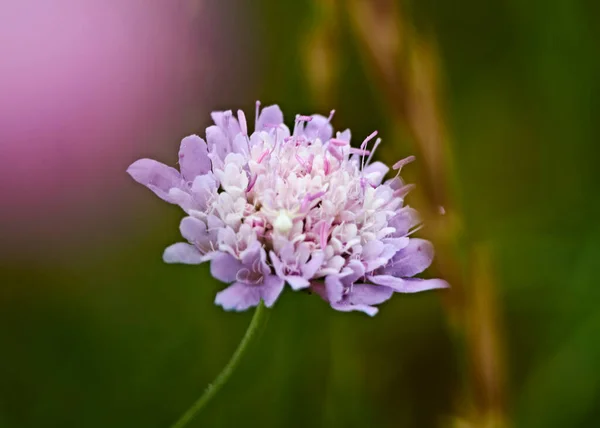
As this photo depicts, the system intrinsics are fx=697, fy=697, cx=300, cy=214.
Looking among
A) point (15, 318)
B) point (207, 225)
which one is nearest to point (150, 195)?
point (15, 318)

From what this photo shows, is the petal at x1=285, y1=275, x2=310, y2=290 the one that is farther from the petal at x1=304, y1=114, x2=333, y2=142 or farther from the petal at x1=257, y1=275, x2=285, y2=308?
the petal at x1=304, y1=114, x2=333, y2=142

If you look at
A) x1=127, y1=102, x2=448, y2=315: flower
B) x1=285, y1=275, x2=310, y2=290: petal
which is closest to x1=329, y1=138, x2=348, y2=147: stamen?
x1=127, y1=102, x2=448, y2=315: flower

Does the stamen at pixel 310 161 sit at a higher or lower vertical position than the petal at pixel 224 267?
higher

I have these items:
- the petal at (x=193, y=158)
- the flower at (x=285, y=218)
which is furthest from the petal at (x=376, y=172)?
the petal at (x=193, y=158)

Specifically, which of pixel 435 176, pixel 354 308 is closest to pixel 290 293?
pixel 435 176

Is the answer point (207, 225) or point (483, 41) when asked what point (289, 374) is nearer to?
point (207, 225)

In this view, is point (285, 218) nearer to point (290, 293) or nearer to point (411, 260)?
point (411, 260)

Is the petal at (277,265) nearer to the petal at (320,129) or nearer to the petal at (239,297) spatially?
the petal at (239,297)

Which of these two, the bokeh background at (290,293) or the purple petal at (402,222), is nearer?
the purple petal at (402,222)
